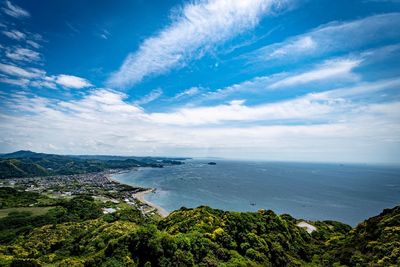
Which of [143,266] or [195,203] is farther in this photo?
[195,203]

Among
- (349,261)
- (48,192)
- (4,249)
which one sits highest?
(349,261)

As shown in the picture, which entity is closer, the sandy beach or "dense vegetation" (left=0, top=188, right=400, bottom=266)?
"dense vegetation" (left=0, top=188, right=400, bottom=266)

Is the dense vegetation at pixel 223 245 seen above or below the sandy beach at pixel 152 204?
above

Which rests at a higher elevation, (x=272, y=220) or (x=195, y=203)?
(x=272, y=220)

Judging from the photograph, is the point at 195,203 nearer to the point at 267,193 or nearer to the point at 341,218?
the point at 267,193

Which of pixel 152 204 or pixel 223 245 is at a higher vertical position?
pixel 223 245

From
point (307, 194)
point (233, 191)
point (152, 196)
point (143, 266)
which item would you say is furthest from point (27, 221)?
point (307, 194)

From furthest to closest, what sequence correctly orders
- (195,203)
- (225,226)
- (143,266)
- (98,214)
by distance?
1. (195,203)
2. (98,214)
3. (225,226)
4. (143,266)

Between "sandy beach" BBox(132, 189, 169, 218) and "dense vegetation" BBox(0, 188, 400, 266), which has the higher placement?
"dense vegetation" BBox(0, 188, 400, 266)

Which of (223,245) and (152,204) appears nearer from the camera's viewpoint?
(223,245)

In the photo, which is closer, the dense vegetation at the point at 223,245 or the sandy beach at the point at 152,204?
the dense vegetation at the point at 223,245

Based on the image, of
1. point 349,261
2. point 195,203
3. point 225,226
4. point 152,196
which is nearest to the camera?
point 349,261
